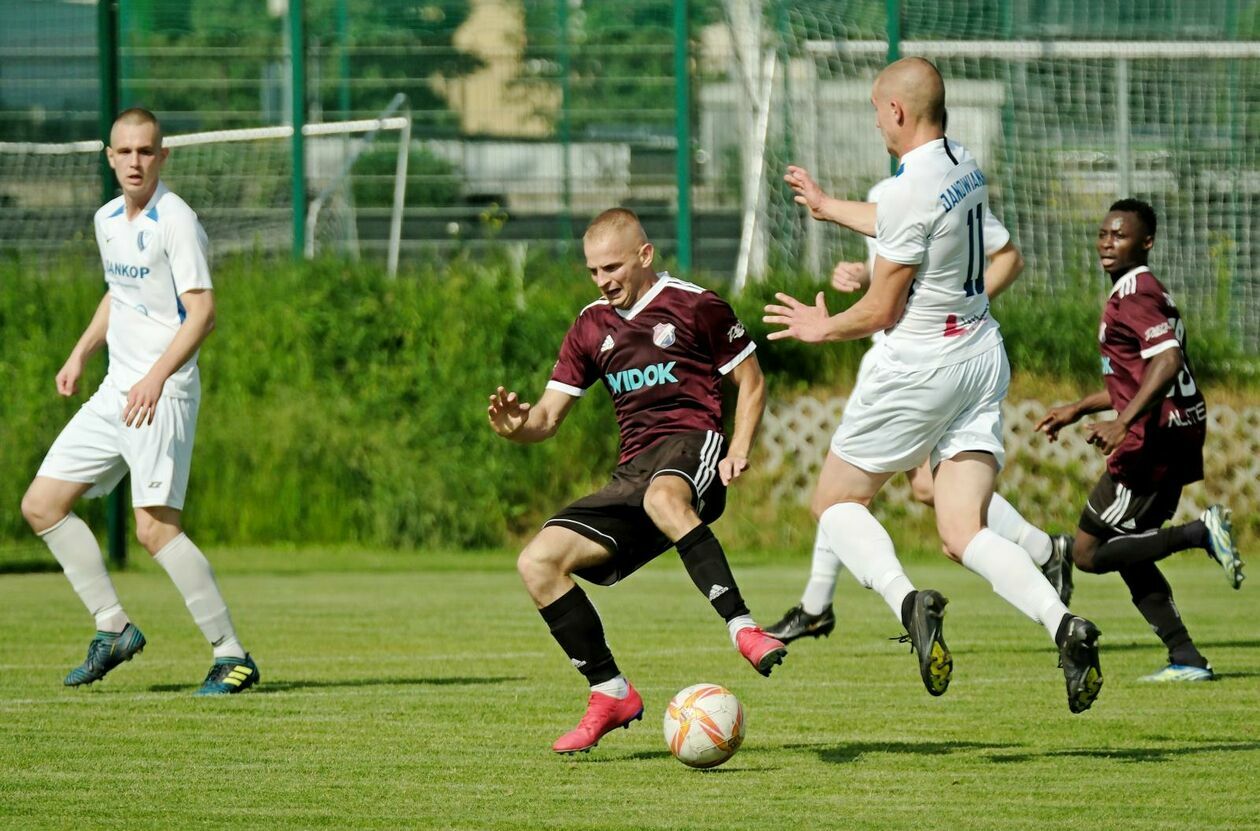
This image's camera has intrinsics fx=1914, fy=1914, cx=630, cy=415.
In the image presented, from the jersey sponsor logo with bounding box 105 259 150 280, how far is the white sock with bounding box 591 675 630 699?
3.00 m

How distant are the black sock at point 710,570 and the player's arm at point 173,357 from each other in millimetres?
2504

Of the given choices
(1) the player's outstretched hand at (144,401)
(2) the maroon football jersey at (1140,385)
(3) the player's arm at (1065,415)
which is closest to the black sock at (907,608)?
(3) the player's arm at (1065,415)

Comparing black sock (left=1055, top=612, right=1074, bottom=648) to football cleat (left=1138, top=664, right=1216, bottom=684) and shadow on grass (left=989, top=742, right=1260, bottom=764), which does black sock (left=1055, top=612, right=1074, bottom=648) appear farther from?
football cleat (left=1138, top=664, right=1216, bottom=684)

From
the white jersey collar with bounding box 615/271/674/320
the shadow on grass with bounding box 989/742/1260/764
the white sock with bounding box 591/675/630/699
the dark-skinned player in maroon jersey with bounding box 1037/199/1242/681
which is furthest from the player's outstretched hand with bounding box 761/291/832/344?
the dark-skinned player in maroon jersey with bounding box 1037/199/1242/681

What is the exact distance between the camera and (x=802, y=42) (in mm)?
17484

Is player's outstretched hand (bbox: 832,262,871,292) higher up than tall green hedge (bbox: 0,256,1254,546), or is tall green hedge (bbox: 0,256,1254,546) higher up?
player's outstretched hand (bbox: 832,262,871,292)

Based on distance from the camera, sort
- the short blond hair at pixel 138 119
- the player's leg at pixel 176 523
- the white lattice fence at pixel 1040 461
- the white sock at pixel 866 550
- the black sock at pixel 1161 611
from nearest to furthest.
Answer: the white sock at pixel 866 550, the player's leg at pixel 176 523, the short blond hair at pixel 138 119, the black sock at pixel 1161 611, the white lattice fence at pixel 1040 461

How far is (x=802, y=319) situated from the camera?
666 centimetres

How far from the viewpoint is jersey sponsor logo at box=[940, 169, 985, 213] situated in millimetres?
6566

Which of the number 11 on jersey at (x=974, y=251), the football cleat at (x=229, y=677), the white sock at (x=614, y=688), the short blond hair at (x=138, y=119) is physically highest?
the short blond hair at (x=138, y=119)

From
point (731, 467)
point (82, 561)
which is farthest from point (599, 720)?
point (82, 561)

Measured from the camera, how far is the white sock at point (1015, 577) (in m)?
6.26

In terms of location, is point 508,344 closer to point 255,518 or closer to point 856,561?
point 255,518

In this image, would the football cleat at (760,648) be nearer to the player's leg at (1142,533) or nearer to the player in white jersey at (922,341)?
the player in white jersey at (922,341)
